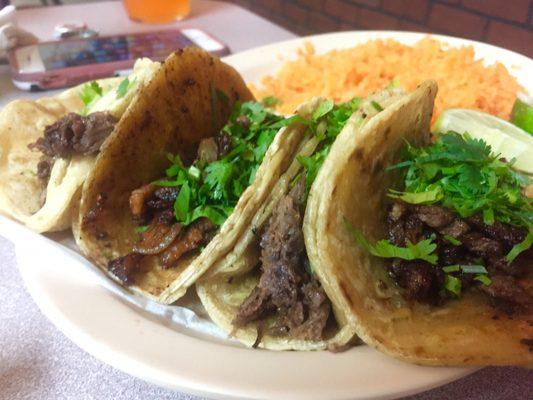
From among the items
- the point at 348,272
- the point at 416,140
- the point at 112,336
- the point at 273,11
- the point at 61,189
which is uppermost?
the point at 416,140

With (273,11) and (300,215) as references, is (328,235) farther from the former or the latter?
(273,11)

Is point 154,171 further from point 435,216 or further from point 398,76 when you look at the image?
point 398,76

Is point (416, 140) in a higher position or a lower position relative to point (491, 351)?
higher

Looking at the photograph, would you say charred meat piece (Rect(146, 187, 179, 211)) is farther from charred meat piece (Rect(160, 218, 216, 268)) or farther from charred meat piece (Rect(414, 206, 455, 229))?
charred meat piece (Rect(414, 206, 455, 229))

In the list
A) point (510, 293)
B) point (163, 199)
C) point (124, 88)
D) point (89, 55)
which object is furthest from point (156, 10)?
point (510, 293)

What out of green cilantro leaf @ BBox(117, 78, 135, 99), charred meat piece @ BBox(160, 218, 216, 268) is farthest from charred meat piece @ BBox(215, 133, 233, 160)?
green cilantro leaf @ BBox(117, 78, 135, 99)

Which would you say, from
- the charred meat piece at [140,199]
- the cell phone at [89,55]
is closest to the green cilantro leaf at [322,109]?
the charred meat piece at [140,199]

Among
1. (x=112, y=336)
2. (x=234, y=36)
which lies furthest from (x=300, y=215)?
(x=234, y=36)
